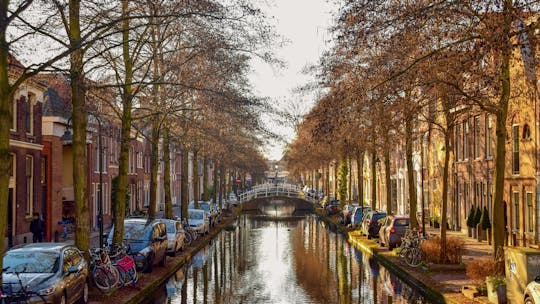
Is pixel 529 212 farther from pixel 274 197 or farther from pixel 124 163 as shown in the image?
pixel 274 197

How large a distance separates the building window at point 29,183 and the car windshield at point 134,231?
10805 millimetres

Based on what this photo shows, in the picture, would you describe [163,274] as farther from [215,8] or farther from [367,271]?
[215,8]

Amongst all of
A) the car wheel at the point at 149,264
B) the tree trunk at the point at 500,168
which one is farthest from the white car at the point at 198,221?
the tree trunk at the point at 500,168

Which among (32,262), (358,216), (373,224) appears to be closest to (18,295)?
(32,262)

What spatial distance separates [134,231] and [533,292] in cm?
1508

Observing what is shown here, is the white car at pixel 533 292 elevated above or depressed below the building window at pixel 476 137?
below

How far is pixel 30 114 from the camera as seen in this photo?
Result: 34.7m

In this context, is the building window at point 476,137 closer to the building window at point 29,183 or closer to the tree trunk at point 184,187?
the tree trunk at point 184,187

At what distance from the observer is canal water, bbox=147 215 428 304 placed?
1928cm

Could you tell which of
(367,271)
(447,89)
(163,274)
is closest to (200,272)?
(163,274)

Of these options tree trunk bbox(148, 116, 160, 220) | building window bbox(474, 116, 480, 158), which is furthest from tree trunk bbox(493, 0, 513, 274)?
building window bbox(474, 116, 480, 158)

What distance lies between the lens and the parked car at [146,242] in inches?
890

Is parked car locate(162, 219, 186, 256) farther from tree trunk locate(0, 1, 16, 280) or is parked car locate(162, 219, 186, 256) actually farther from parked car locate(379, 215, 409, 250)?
tree trunk locate(0, 1, 16, 280)

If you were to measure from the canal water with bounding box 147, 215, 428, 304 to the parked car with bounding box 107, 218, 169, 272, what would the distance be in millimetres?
948
